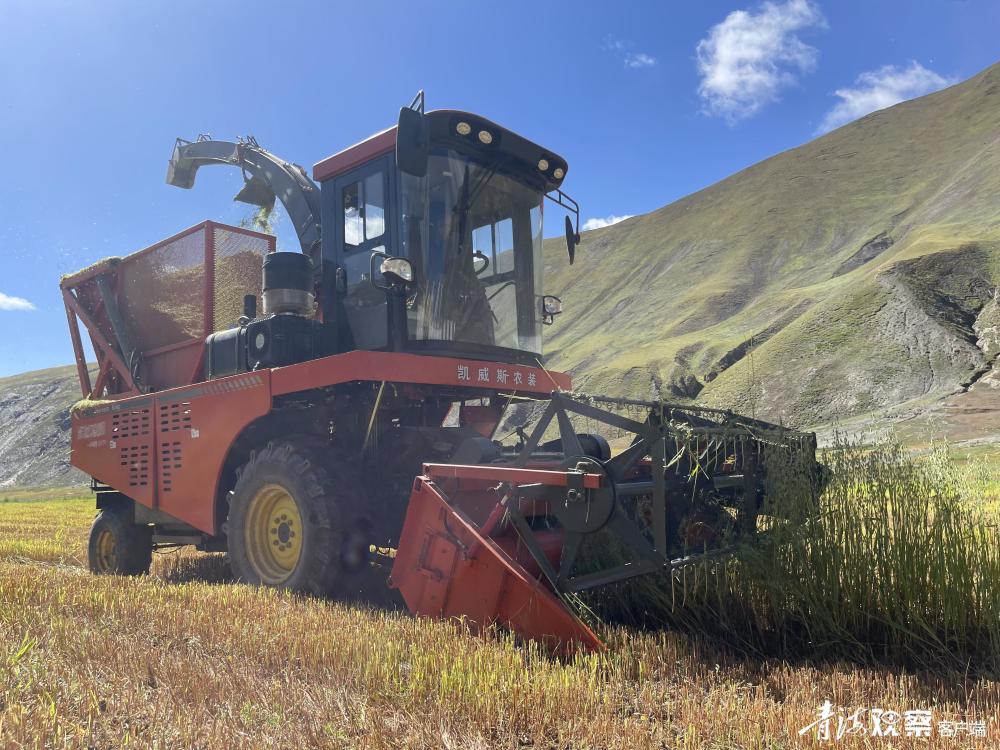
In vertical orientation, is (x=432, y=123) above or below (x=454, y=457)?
above

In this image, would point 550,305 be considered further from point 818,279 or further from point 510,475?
point 818,279

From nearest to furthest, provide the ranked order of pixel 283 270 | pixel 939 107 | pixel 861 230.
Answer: pixel 283 270
pixel 861 230
pixel 939 107

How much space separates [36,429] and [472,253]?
2641 inches

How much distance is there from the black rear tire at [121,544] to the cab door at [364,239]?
296cm

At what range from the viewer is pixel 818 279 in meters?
49.0

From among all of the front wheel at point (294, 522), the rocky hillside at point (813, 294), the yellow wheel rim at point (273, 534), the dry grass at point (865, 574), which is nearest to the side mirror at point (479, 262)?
the front wheel at point (294, 522)

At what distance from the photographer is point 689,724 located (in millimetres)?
2221

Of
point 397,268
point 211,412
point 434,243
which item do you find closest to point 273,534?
point 211,412

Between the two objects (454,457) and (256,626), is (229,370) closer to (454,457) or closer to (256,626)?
(454,457)

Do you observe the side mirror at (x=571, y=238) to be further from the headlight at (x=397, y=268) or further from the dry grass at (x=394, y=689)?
the dry grass at (x=394, y=689)

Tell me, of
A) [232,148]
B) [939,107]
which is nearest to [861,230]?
[939,107]

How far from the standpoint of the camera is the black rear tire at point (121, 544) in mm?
6328

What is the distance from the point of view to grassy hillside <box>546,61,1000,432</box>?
2528cm

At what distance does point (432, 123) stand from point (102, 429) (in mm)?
4205
